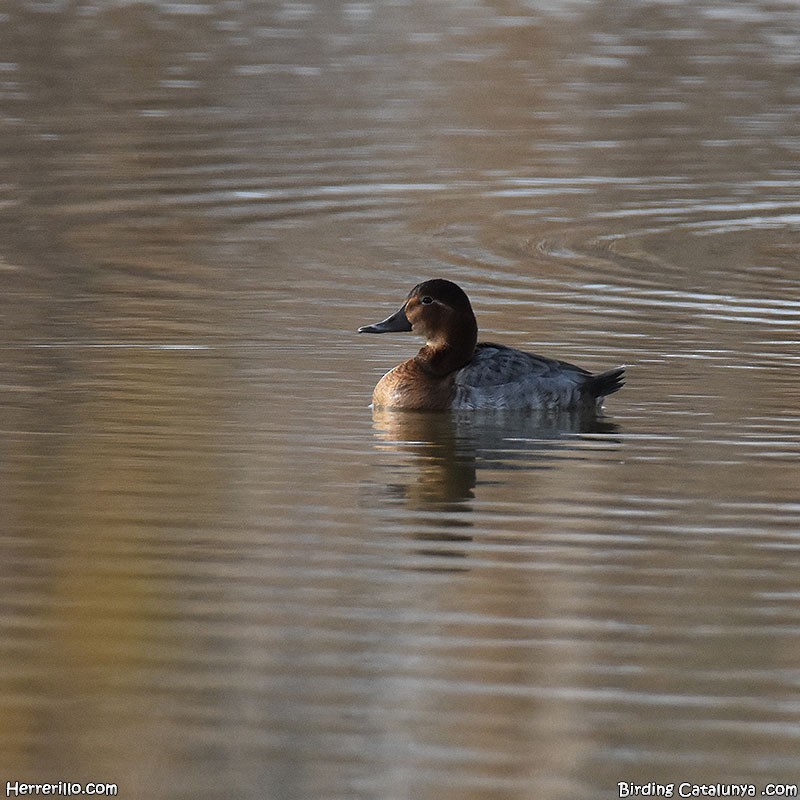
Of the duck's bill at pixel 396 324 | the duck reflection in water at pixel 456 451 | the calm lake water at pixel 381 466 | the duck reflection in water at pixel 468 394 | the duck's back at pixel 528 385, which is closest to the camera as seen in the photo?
the calm lake water at pixel 381 466

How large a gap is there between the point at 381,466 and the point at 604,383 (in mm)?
1749

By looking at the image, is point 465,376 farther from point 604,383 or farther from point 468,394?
point 604,383

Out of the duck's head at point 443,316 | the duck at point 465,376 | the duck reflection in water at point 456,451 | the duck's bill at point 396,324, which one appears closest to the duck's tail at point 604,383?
the duck at point 465,376

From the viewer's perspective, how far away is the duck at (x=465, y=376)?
35.5 ft

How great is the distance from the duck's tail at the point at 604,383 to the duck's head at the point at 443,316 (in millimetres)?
693

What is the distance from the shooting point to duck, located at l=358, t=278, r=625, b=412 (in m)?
10.8

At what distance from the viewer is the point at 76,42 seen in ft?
99.6

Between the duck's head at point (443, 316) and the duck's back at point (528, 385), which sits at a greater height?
the duck's head at point (443, 316)

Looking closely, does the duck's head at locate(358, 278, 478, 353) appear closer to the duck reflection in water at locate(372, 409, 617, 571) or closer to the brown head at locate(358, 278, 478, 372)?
the brown head at locate(358, 278, 478, 372)

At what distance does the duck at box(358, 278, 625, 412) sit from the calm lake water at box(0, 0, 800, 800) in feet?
0.44

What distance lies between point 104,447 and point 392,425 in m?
1.58

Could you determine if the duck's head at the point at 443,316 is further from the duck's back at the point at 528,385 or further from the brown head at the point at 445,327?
the duck's back at the point at 528,385

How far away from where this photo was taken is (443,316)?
36.3 ft

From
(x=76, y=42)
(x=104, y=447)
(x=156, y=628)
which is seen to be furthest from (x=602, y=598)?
(x=76, y=42)
